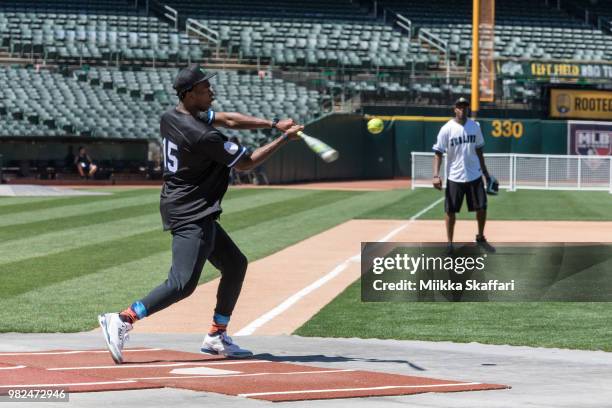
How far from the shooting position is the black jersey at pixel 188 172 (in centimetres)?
784

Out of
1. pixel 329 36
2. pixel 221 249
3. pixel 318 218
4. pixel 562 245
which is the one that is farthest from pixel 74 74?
pixel 221 249

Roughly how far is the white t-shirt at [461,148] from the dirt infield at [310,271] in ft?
5.57

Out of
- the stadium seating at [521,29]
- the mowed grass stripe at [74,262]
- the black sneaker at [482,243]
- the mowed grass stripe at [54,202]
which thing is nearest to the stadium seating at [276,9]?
the stadium seating at [521,29]

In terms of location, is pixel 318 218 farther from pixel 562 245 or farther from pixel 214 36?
pixel 214 36

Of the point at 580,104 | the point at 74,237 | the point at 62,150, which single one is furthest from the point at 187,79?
the point at 580,104

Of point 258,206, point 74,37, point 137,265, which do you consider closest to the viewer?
point 137,265

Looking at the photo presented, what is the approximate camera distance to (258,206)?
2848 centimetres

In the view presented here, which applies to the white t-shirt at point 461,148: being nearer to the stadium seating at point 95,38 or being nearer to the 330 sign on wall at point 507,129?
the 330 sign on wall at point 507,129

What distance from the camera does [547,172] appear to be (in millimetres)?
39781

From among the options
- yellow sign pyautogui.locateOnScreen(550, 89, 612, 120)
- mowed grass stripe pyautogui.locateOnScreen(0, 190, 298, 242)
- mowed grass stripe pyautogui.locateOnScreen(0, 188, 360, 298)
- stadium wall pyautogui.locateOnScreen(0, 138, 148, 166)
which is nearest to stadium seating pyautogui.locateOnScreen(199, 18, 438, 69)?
yellow sign pyautogui.locateOnScreen(550, 89, 612, 120)

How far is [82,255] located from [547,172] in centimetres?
2585

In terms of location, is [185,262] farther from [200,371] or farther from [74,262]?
[74,262]

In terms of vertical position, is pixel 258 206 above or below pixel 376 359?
below

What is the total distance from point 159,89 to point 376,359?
128 ft
